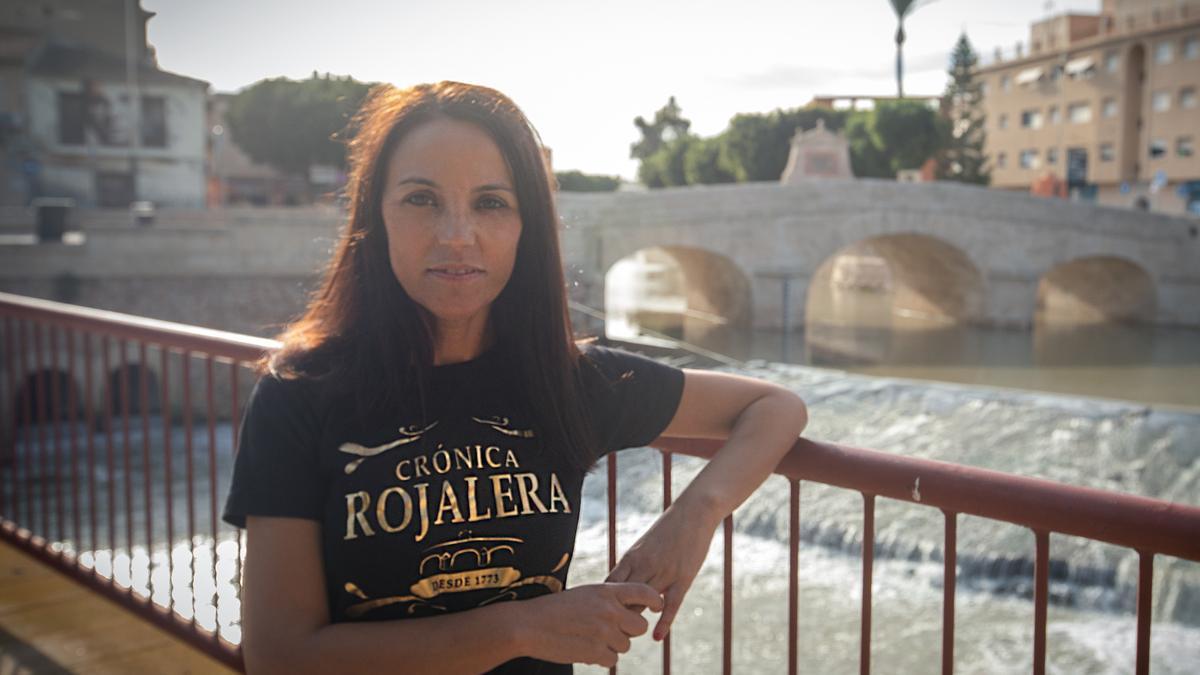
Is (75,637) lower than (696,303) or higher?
higher

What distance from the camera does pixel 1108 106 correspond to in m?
35.8

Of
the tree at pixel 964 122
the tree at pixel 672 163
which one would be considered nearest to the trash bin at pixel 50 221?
the tree at pixel 964 122

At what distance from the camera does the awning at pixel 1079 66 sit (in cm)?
3622

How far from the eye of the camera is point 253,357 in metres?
2.44

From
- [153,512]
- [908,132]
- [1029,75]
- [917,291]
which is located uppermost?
[1029,75]

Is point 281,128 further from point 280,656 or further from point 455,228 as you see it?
point 280,656

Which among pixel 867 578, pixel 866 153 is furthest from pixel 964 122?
pixel 867 578

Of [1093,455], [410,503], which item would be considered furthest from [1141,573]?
[1093,455]

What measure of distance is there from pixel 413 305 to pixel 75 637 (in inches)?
88.4

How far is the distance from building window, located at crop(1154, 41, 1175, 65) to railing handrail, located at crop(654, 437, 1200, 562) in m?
38.2

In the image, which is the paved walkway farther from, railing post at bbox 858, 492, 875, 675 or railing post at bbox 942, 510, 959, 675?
railing post at bbox 942, 510, 959, 675

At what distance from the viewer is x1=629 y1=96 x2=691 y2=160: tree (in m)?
47.6

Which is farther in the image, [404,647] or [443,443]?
[443,443]

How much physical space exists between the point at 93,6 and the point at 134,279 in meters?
19.0
